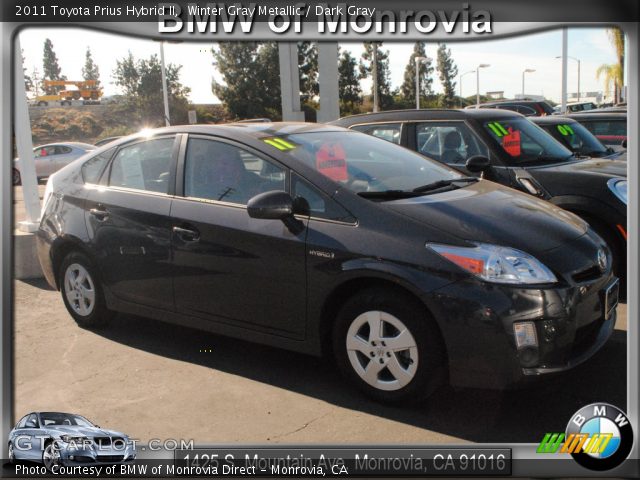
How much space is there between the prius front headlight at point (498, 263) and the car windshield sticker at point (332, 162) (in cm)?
86

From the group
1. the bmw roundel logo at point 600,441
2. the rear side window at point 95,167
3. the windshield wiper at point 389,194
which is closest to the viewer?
the bmw roundel logo at point 600,441

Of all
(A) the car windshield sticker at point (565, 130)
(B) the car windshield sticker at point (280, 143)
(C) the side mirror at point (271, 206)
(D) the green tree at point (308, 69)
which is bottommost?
(C) the side mirror at point (271, 206)

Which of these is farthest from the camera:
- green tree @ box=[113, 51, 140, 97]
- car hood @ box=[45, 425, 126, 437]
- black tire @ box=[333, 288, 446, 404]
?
green tree @ box=[113, 51, 140, 97]

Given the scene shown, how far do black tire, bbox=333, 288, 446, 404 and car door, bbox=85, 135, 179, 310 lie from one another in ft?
4.73

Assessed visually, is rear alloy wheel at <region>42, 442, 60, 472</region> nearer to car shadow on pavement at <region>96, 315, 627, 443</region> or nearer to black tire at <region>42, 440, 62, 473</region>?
black tire at <region>42, 440, 62, 473</region>

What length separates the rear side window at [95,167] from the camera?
5.16 m

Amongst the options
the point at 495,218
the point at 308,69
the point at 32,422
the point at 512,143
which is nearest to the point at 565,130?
the point at 512,143

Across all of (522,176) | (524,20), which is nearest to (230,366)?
(524,20)

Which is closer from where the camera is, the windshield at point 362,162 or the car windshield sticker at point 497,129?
the windshield at point 362,162

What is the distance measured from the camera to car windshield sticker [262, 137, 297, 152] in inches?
165

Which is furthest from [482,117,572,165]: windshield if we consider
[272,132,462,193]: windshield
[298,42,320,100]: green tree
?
[298,42,320,100]: green tree

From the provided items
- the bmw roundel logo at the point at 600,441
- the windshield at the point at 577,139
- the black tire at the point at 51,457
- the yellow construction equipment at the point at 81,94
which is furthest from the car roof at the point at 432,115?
the yellow construction equipment at the point at 81,94

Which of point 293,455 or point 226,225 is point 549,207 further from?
point 293,455

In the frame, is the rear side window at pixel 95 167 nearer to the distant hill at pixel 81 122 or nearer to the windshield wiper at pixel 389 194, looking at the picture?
the windshield wiper at pixel 389 194
